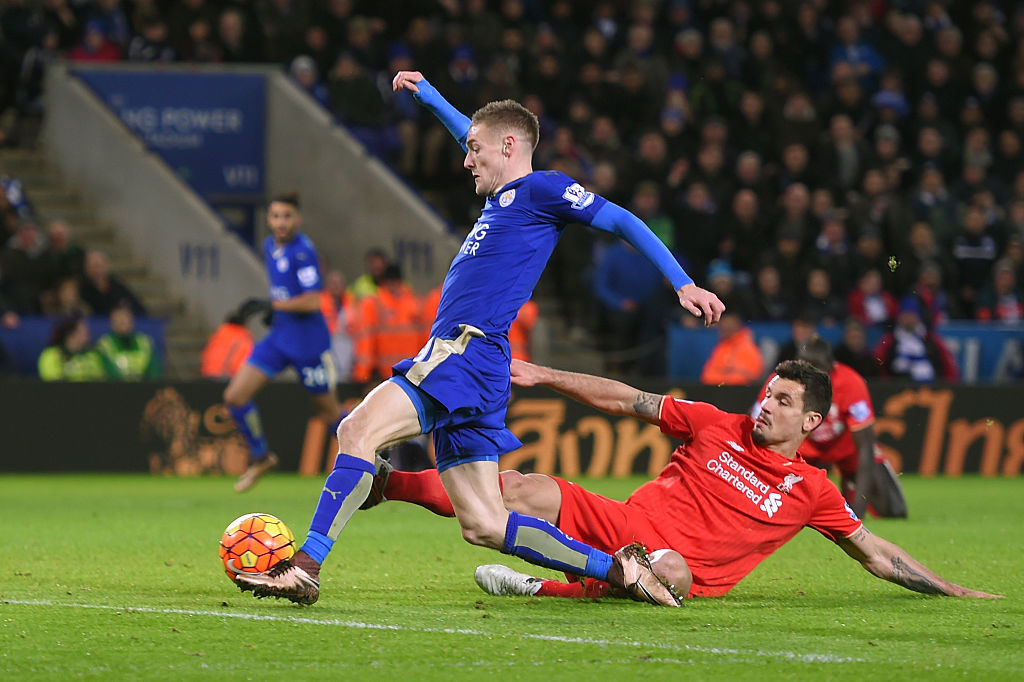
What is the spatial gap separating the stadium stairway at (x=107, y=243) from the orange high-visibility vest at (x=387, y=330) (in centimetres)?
235

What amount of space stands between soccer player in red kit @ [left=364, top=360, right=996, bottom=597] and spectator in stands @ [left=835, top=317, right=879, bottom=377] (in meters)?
7.90

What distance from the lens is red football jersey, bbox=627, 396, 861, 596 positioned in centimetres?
666

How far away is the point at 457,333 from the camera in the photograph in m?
6.12

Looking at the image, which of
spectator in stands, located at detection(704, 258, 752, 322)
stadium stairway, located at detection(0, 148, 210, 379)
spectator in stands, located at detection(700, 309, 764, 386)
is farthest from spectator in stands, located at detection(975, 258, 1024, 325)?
stadium stairway, located at detection(0, 148, 210, 379)

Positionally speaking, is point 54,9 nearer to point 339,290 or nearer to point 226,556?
point 339,290

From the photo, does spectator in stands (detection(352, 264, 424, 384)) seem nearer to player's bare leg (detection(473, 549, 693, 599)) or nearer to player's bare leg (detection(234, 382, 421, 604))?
player's bare leg (detection(473, 549, 693, 599))

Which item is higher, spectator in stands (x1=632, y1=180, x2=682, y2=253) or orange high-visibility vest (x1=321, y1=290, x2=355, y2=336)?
spectator in stands (x1=632, y1=180, x2=682, y2=253)

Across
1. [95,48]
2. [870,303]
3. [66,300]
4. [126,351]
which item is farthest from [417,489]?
[95,48]

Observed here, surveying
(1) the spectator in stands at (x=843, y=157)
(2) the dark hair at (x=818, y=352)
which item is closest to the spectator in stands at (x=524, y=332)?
(1) the spectator in stands at (x=843, y=157)

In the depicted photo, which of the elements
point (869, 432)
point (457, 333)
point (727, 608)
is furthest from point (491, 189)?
point (869, 432)

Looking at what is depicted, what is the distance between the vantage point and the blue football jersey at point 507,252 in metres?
6.15

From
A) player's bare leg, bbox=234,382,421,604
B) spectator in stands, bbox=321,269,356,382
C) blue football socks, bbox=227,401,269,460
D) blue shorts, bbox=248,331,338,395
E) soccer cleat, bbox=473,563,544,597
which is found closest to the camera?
player's bare leg, bbox=234,382,421,604

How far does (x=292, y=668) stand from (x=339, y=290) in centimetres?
1189

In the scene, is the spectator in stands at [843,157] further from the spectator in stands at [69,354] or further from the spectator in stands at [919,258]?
the spectator in stands at [69,354]
